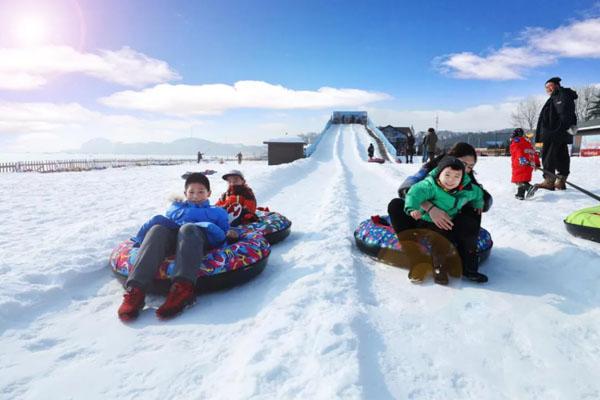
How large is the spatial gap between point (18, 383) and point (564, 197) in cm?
812

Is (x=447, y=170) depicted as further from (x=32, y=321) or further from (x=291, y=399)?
(x=32, y=321)

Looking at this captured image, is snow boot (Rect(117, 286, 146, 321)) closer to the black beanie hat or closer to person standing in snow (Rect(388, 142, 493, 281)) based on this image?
person standing in snow (Rect(388, 142, 493, 281))

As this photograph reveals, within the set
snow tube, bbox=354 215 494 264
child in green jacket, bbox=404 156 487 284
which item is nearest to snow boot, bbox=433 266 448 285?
child in green jacket, bbox=404 156 487 284

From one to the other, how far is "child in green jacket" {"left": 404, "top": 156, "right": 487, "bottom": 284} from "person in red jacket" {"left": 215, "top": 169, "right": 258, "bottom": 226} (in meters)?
2.05

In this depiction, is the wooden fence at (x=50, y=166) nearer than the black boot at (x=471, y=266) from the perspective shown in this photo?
No

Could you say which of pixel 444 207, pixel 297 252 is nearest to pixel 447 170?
pixel 444 207

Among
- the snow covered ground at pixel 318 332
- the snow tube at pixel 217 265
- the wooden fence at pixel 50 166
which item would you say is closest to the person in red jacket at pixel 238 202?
the snow covered ground at pixel 318 332

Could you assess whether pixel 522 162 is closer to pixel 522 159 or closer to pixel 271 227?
pixel 522 159

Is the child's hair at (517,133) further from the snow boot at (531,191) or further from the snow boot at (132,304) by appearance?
the snow boot at (132,304)

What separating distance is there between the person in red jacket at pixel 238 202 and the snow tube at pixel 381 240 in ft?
4.51

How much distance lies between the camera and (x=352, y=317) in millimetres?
2361

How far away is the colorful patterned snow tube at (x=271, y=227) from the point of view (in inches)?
165

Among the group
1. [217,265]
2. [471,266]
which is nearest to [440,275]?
[471,266]

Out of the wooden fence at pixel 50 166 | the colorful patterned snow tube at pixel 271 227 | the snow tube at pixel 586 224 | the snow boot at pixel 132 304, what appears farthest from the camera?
the wooden fence at pixel 50 166
